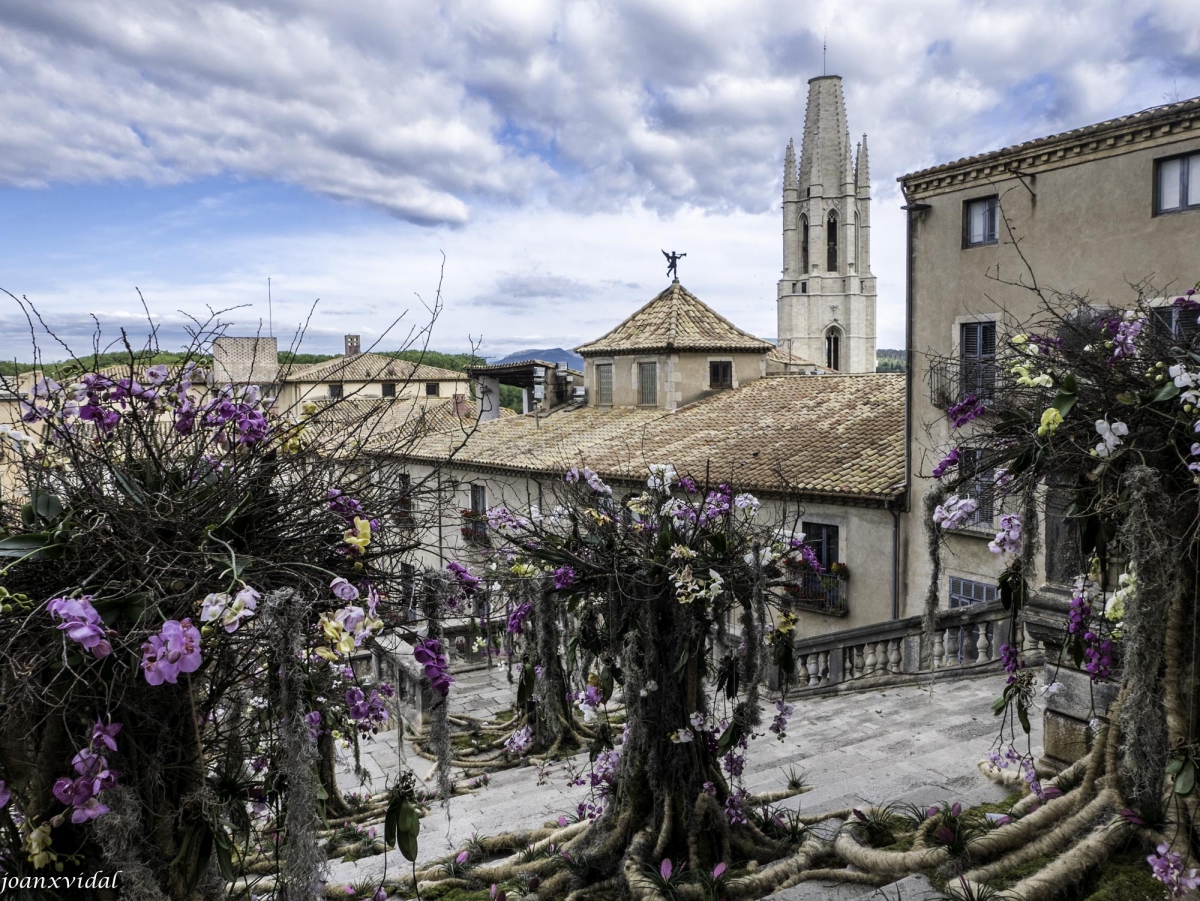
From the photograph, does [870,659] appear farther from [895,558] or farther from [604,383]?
[604,383]

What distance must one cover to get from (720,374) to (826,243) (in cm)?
4683

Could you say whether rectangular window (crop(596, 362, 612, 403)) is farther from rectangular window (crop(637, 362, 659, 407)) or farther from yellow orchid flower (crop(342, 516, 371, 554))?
yellow orchid flower (crop(342, 516, 371, 554))

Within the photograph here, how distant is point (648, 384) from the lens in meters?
28.1

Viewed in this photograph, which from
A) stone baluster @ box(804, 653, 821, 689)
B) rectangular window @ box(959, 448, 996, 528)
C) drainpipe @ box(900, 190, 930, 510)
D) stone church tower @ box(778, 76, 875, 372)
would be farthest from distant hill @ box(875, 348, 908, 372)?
rectangular window @ box(959, 448, 996, 528)

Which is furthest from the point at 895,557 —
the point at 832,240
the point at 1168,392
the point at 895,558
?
the point at 832,240

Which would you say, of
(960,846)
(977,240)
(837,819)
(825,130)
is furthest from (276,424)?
(825,130)

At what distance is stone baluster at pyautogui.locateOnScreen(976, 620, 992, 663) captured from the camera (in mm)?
10484

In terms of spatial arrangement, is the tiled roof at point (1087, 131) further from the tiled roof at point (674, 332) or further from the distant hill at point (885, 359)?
the distant hill at point (885, 359)

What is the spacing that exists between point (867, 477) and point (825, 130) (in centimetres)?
5957

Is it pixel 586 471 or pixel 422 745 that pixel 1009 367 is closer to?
pixel 586 471

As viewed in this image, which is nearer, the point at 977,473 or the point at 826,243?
the point at 977,473

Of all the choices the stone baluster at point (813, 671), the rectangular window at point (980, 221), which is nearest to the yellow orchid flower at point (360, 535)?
the stone baluster at point (813, 671)

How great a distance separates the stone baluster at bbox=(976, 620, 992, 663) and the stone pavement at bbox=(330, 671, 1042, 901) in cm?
35

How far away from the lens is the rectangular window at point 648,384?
27781 mm
